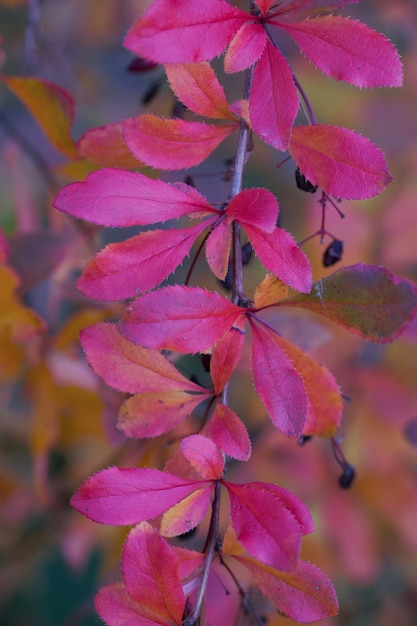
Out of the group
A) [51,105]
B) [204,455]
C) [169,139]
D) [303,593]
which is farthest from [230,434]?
[51,105]

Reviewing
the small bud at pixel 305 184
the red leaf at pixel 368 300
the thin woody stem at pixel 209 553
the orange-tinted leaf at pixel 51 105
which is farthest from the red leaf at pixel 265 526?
the orange-tinted leaf at pixel 51 105

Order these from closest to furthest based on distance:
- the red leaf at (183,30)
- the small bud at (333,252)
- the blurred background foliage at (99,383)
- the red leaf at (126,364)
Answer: the red leaf at (183,30) → the red leaf at (126,364) → the small bud at (333,252) → the blurred background foliage at (99,383)

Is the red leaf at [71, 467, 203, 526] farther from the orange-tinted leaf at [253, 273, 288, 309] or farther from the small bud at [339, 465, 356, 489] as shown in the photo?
the small bud at [339, 465, 356, 489]

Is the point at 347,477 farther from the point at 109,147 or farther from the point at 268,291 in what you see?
the point at 109,147

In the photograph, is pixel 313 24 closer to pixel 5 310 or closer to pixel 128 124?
pixel 128 124

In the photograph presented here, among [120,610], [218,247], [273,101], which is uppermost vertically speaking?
[273,101]

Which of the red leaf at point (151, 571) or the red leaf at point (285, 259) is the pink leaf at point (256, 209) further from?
the red leaf at point (151, 571)

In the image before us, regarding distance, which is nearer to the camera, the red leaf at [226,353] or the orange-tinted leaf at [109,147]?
the red leaf at [226,353]
